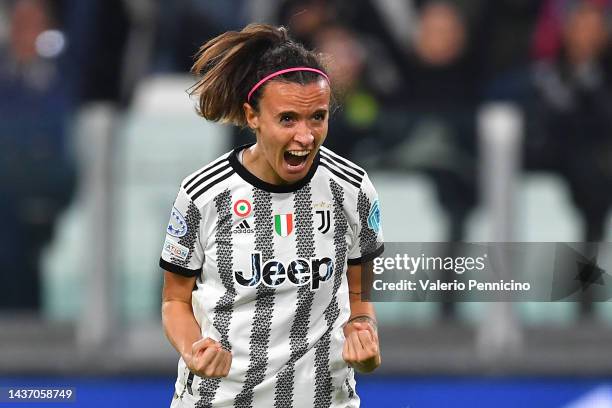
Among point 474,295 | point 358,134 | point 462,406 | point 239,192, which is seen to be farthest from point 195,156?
point 239,192

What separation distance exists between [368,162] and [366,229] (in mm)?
2412

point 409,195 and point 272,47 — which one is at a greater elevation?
point 409,195

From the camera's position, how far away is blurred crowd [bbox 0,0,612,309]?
586 centimetres

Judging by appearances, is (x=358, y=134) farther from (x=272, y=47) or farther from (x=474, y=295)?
(x=272, y=47)

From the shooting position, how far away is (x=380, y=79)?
5.95 m

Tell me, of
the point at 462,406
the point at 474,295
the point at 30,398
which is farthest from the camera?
the point at 462,406

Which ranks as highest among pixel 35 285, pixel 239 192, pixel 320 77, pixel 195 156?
pixel 195 156

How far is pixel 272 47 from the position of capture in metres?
3.30

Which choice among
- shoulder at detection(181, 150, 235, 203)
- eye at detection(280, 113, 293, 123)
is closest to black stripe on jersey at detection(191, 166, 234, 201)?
shoulder at detection(181, 150, 235, 203)

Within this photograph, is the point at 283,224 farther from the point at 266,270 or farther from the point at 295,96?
the point at 295,96

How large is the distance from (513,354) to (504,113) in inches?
40.2

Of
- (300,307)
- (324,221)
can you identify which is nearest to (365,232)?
(324,221)

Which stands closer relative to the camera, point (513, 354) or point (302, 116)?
point (302, 116)

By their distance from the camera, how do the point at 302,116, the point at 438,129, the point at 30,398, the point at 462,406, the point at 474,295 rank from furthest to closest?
the point at 438,129, the point at 462,406, the point at 30,398, the point at 474,295, the point at 302,116
